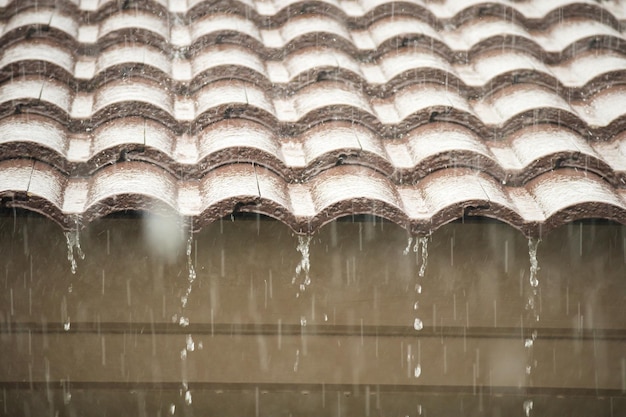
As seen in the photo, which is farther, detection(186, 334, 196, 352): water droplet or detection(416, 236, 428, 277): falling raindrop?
detection(186, 334, 196, 352): water droplet

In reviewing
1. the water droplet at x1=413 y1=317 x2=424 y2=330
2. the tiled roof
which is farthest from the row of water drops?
the tiled roof

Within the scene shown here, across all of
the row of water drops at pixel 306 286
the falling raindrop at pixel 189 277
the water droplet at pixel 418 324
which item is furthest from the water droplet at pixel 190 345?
the water droplet at pixel 418 324

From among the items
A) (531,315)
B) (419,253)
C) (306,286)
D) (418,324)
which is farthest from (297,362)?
(531,315)

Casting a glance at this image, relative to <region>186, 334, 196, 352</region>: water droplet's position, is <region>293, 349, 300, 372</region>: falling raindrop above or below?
below

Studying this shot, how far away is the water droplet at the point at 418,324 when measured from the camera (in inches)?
169

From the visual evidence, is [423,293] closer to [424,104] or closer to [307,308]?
[307,308]

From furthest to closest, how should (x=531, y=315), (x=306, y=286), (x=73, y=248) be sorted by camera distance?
(x=531, y=315)
(x=306, y=286)
(x=73, y=248)

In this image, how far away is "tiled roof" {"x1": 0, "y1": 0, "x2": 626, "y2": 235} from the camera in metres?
3.59

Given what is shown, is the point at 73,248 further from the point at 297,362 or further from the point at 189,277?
the point at 297,362

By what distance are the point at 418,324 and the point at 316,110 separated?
1283 mm

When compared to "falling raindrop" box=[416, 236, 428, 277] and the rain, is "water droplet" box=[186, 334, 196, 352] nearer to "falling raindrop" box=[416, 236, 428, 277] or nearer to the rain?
the rain

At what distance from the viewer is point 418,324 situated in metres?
4.29

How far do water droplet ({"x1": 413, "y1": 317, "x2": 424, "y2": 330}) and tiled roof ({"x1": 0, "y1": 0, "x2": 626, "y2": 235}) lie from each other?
0.84 m

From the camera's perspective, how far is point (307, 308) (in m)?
4.23
